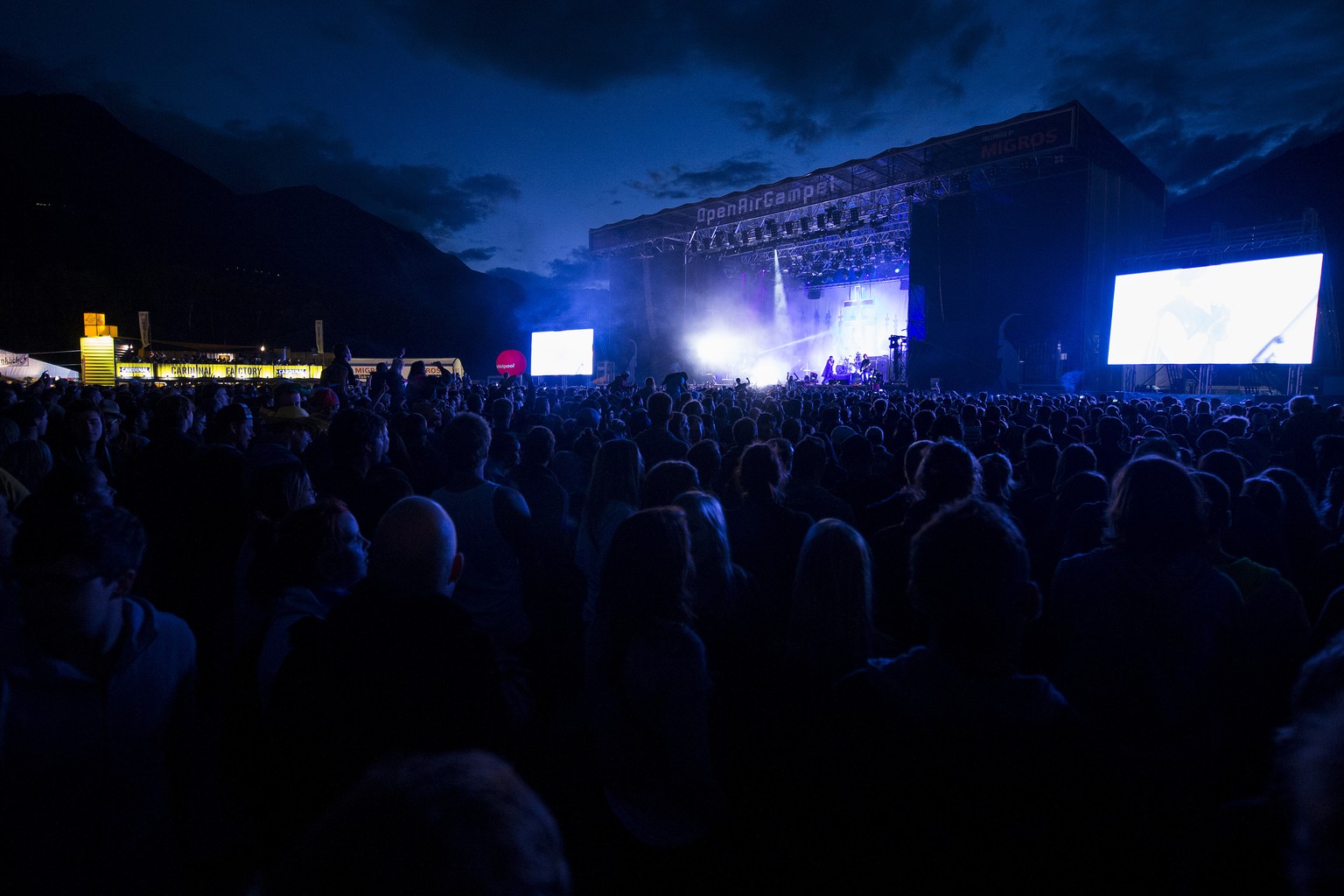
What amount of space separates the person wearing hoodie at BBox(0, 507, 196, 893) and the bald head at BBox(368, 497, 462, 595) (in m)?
0.73

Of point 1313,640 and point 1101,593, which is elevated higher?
point 1101,593

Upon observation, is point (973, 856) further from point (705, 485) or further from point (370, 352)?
point (370, 352)

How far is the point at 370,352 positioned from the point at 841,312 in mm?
47344

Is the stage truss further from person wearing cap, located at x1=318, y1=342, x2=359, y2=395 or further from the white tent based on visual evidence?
the white tent

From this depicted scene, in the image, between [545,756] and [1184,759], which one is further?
[545,756]

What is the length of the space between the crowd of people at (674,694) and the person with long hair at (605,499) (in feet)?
0.08

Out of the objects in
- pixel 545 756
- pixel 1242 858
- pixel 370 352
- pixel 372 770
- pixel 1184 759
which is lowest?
pixel 545 756

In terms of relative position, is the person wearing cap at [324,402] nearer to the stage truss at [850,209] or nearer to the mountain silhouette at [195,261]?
the stage truss at [850,209]

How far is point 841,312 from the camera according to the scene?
34.2m

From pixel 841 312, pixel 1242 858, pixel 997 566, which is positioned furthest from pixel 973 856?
pixel 841 312

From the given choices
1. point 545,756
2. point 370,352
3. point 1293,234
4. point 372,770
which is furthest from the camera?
point 370,352

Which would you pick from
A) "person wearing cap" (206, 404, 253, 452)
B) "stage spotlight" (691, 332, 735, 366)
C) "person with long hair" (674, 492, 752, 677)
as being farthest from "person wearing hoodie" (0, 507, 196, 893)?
"stage spotlight" (691, 332, 735, 366)

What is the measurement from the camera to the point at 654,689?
1.81 metres

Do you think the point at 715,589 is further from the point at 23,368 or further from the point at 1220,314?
→ the point at 23,368
